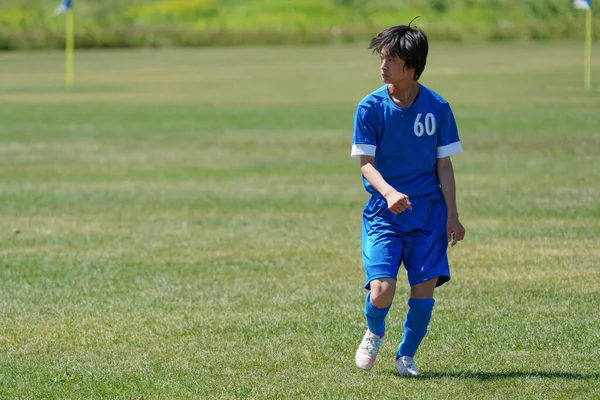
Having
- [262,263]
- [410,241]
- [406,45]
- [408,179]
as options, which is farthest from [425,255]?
[262,263]

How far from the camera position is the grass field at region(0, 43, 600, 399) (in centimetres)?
768

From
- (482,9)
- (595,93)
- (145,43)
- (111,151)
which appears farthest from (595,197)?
(482,9)

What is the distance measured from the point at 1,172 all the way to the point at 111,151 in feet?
12.7

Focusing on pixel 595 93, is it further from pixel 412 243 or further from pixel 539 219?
pixel 412 243

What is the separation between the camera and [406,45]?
7137 mm

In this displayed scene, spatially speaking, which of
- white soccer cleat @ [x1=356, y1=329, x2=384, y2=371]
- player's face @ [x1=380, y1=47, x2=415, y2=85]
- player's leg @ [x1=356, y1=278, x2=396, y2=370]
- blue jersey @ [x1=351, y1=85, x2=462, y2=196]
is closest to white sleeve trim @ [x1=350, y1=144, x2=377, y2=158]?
blue jersey @ [x1=351, y1=85, x2=462, y2=196]

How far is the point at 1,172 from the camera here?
2080cm

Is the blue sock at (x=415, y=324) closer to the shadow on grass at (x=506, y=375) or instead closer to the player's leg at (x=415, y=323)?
the player's leg at (x=415, y=323)

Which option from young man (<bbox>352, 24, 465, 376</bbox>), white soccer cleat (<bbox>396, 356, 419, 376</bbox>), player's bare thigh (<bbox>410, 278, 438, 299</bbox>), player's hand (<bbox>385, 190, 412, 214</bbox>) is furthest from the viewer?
white soccer cleat (<bbox>396, 356, 419, 376</bbox>)

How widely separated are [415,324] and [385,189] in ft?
3.06

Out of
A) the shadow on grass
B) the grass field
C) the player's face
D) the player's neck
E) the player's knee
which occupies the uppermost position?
the player's face

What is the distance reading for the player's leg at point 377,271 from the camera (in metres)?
7.31

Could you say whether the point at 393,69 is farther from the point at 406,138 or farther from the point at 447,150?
the point at 447,150

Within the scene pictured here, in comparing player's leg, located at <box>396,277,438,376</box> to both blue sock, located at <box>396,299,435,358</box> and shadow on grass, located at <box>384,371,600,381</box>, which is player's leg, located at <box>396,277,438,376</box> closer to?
blue sock, located at <box>396,299,435,358</box>
